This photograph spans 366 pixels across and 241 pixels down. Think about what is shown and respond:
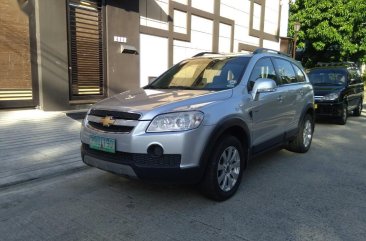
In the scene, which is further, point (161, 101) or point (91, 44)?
point (91, 44)

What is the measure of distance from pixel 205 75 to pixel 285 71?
5.84 ft

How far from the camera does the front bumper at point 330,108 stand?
10.1 m

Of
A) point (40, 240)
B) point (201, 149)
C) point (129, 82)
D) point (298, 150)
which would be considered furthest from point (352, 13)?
point (40, 240)

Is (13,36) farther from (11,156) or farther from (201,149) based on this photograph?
(201,149)

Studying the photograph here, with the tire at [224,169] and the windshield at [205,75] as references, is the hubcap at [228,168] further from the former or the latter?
the windshield at [205,75]

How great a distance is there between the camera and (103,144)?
393 centimetres

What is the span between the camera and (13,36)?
912cm

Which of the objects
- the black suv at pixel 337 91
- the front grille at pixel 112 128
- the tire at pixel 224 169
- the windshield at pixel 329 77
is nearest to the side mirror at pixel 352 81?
the black suv at pixel 337 91

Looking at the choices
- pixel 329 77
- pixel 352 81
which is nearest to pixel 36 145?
pixel 329 77

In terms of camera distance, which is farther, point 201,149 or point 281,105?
point 281,105

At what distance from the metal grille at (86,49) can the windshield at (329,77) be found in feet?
22.3

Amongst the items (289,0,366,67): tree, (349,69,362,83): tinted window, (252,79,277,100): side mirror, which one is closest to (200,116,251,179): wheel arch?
(252,79,277,100): side mirror

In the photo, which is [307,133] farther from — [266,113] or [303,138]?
[266,113]

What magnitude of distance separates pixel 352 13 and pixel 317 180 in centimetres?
2094
